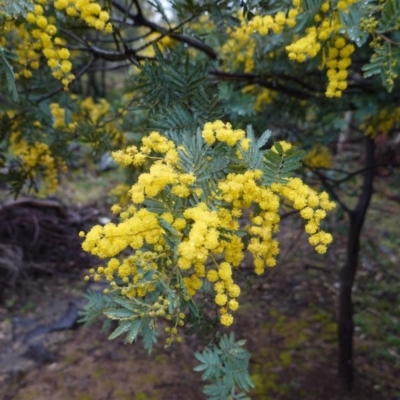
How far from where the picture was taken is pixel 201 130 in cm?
127

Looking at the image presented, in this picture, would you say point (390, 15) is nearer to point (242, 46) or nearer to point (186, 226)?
point (186, 226)

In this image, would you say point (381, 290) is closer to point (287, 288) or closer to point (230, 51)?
point (287, 288)

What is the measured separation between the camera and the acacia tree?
2.97ft

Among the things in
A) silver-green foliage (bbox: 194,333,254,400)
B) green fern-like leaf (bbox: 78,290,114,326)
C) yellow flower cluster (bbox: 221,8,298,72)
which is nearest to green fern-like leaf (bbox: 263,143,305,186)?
yellow flower cluster (bbox: 221,8,298,72)

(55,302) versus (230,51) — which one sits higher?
(230,51)

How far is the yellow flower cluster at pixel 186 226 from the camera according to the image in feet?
2.82

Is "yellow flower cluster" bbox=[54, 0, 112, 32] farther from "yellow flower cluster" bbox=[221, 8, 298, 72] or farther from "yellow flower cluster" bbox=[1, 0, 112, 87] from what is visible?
"yellow flower cluster" bbox=[221, 8, 298, 72]

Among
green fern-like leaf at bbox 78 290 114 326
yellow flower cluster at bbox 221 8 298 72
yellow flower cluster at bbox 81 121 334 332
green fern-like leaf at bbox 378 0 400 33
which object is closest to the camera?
yellow flower cluster at bbox 81 121 334 332

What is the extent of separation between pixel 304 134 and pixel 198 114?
4.31 ft

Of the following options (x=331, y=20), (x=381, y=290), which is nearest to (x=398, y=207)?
(x=381, y=290)

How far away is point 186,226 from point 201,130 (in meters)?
0.44

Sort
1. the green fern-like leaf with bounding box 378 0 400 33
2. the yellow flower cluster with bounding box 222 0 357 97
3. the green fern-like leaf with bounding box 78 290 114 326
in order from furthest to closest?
1. the green fern-like leaf with bounding box 78 290 114 326
2. the yellow flower cluster with bounding box 222 0 357 97
3. the green fern-like leaf with bounding box 378 0 400 33

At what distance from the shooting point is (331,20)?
127 centimetres

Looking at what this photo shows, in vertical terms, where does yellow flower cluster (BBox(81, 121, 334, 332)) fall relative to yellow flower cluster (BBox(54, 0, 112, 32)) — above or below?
below
